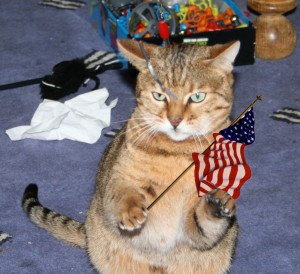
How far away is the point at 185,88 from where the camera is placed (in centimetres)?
186

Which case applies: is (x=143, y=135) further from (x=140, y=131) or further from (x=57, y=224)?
(x=57, y=224)

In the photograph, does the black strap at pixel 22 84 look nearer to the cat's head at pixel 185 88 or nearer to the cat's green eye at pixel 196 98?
the cat's head at pixel 185 88

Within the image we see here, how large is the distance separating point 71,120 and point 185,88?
1127 mm

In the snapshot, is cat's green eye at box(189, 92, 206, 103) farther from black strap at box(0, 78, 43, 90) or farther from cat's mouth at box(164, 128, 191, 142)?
black strap at box(0, 78, 43, 90)

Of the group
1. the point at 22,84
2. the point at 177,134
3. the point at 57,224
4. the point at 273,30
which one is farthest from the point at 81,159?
the point at 273,30

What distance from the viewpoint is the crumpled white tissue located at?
112 inches

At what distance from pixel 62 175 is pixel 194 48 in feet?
3.01

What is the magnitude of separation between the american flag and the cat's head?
0.11 meters

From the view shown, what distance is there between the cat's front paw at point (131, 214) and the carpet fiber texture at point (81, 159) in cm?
49

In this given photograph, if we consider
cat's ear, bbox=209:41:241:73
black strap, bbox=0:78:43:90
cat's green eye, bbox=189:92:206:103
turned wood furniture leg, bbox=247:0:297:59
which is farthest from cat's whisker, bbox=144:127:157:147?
turned wood furniture leg, bbox=247:0:297:59

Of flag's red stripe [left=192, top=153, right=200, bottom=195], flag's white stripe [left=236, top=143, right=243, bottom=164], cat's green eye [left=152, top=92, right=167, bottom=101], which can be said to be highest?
cat's green eye [left=152, top=92, right=167, bottom=101]

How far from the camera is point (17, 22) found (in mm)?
3764

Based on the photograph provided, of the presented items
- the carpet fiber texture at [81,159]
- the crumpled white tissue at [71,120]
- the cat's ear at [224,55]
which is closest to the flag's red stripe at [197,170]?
the cat's ear at [224,55]

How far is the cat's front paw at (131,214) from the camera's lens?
1.79m
